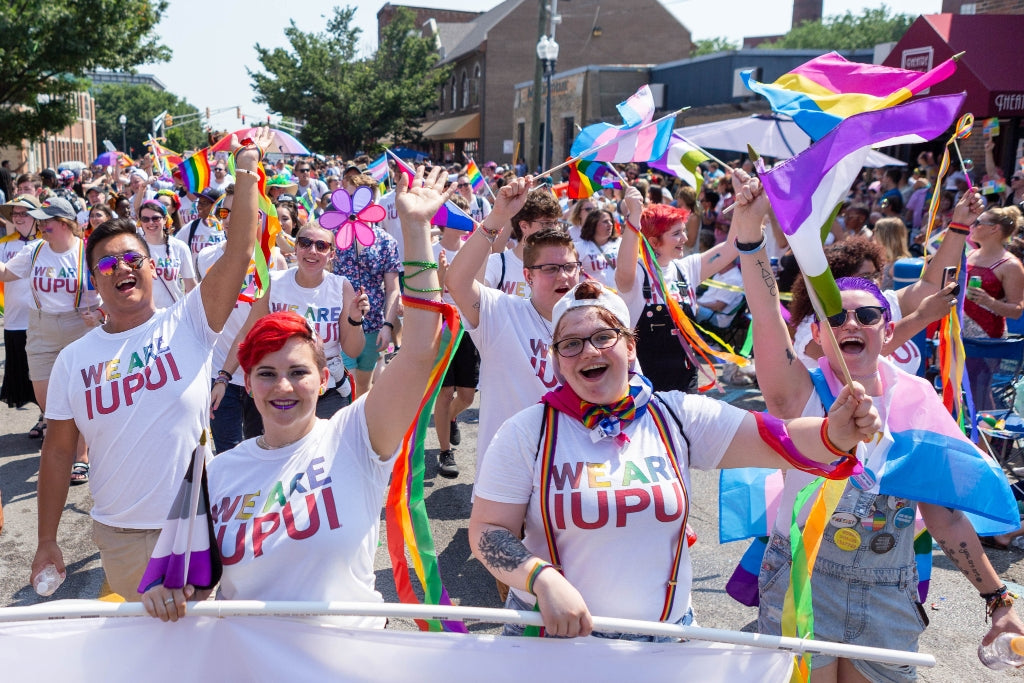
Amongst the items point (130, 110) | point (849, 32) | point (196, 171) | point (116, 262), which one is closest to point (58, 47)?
point (196, 171)

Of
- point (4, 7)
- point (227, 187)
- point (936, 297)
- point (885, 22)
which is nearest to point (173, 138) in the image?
point (4, 7)

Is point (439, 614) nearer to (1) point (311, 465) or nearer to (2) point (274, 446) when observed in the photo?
(1) point (311, 465)

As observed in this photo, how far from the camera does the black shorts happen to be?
6.68m

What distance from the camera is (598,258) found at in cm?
673

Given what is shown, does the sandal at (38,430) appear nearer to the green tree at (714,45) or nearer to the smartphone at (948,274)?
the smartphone at (948,274)

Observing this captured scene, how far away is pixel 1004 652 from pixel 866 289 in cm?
121

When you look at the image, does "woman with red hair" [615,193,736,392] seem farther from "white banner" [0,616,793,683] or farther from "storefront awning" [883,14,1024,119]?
"storefront awning" [883,14,1024,119]

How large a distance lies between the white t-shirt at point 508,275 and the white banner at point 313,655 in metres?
3.29

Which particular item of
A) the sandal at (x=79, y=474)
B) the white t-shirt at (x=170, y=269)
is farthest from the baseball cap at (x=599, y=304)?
the sandal at (x=79, y=474)

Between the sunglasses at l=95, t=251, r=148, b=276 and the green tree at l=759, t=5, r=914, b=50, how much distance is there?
319ft

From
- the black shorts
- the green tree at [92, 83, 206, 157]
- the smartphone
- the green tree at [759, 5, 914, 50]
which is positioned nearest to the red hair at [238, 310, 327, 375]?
the smartphone

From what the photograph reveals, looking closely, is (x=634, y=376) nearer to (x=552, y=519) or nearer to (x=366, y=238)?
(x=552, y=519)

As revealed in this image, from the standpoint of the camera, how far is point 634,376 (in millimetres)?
2648

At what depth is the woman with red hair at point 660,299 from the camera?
562cm
